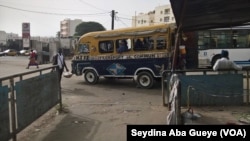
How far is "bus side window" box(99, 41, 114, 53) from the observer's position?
15.1 meters

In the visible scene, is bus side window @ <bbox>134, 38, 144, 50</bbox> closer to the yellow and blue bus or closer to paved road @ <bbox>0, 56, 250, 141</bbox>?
the yellow and blue bus

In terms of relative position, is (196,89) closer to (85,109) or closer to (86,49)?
(85,109)

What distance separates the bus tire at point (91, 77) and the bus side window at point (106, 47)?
114 centimetres

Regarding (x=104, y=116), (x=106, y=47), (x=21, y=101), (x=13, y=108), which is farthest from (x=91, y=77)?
(x=13, y=108)

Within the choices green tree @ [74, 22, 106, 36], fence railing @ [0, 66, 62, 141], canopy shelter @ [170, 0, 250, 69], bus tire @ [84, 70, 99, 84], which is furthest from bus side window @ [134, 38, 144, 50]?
green tree @ [74, 22, 106, 36]

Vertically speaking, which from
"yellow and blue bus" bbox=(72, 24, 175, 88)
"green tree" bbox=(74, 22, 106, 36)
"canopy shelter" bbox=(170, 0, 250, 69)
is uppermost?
"green tree" bbox=(74, 22, 106, 36)

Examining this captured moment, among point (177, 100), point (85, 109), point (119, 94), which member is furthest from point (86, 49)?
point (177, 100)

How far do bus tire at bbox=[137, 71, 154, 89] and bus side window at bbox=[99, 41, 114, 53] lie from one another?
69.4 inches

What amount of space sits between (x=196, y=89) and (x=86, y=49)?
24.9 feet

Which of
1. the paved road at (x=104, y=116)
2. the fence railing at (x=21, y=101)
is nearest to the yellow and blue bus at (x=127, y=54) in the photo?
the paved road at (x=104, y=116)

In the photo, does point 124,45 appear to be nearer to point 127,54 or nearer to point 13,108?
point 127,54

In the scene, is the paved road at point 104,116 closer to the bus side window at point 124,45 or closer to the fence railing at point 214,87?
the fence railing at point 214,87

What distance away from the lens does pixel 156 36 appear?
1395 centimetres

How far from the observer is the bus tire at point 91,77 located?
15.8 meters
